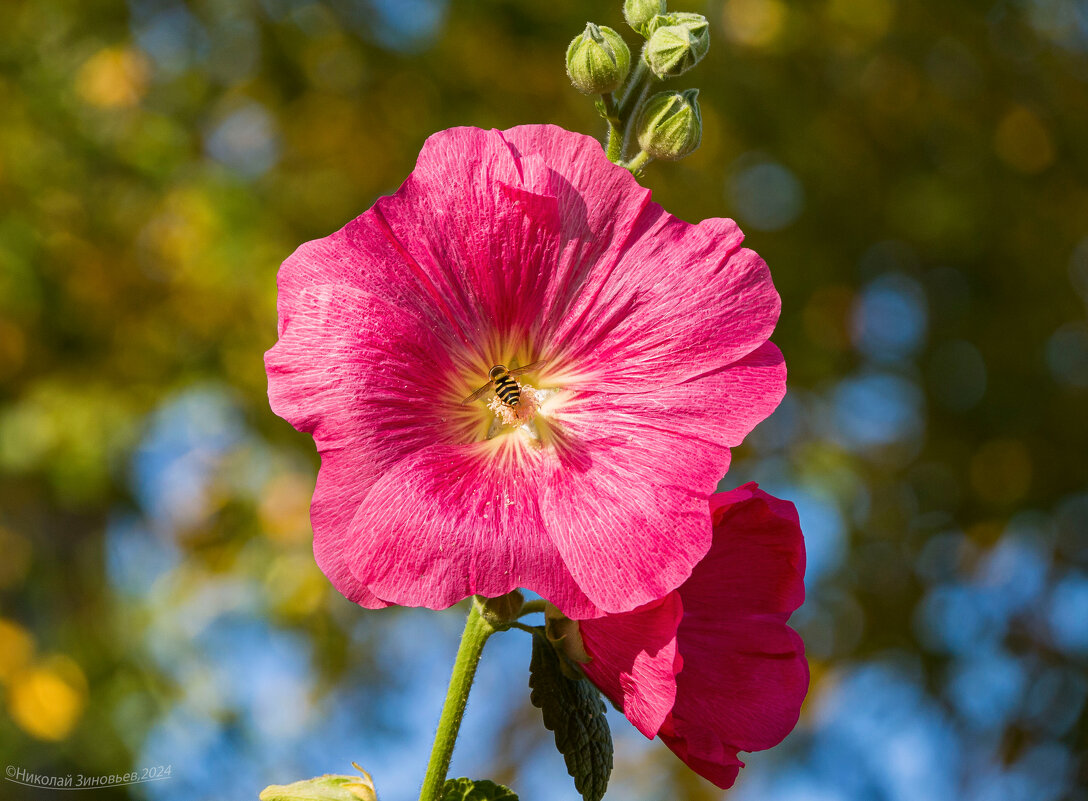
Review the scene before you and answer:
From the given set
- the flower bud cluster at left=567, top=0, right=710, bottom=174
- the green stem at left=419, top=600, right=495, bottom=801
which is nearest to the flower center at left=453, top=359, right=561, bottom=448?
the green stem at left=419, top=600, right=495, bottom=801

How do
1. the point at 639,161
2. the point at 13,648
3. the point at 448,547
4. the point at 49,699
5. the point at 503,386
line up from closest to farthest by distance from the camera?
the point at 448,547 → the point at 503,386 → the point at 639,161 → the point at 49,699 → the point at 13,648

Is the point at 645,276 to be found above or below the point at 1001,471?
above

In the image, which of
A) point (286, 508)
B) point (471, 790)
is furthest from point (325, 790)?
point (286, 508)

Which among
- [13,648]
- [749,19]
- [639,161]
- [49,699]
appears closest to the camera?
[639,161]

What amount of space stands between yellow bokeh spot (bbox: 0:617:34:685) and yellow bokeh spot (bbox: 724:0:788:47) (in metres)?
3.72

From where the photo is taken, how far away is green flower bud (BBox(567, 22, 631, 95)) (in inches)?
38.2

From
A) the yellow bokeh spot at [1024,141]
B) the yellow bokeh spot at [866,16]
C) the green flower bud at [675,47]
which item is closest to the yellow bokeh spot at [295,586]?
the green flower bud at [675,47]

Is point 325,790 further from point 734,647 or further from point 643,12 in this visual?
point 643,12

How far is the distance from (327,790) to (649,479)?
440 mm

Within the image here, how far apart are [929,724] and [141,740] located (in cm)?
340

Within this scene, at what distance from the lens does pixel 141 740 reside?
380 centimetres

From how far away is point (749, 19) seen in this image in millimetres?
4277

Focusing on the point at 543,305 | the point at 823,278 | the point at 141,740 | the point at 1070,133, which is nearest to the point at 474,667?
the point at 543,305

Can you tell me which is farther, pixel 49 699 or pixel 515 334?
pixel 49 699
